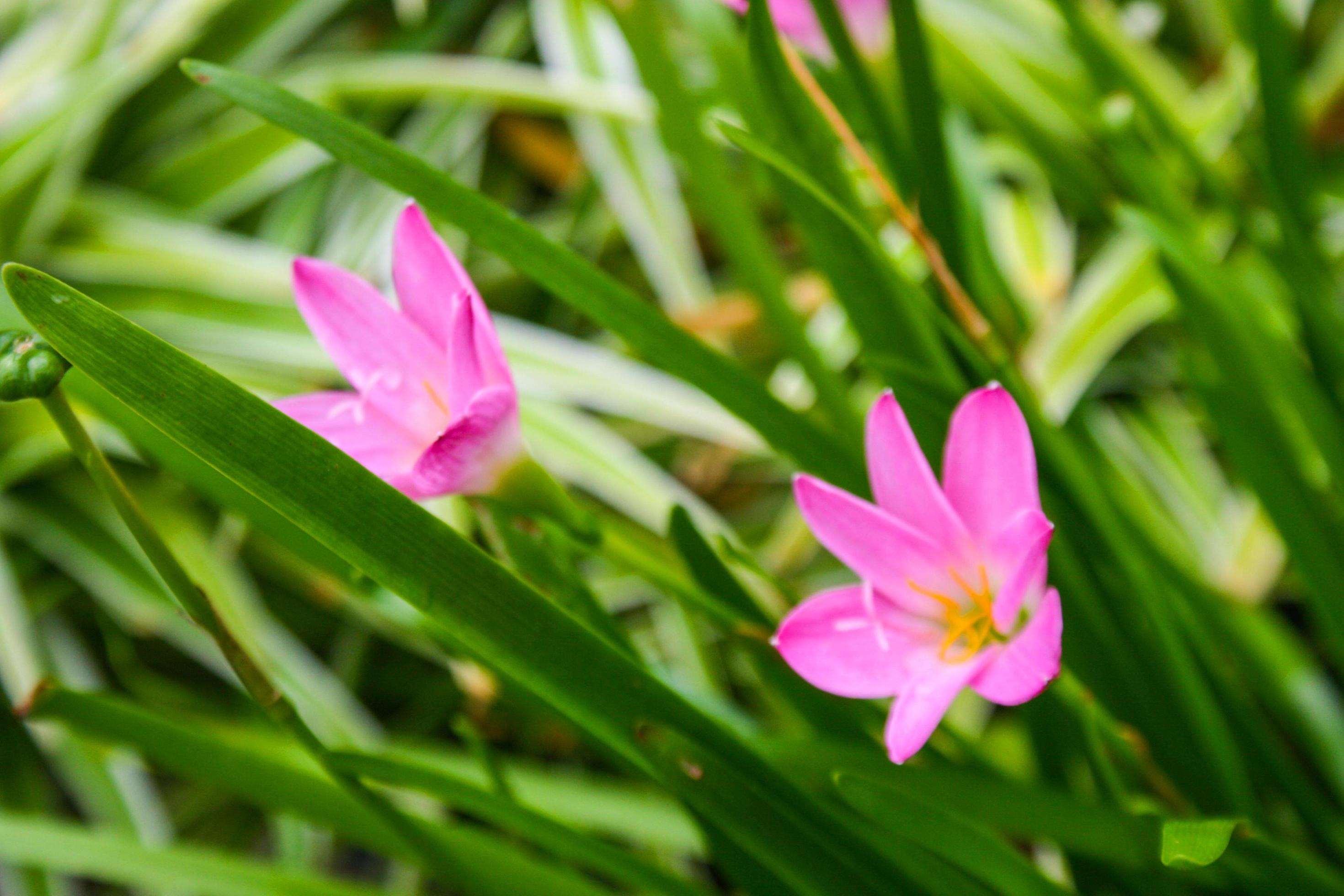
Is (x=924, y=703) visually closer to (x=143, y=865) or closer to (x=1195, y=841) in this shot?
(x=1195, y=841)

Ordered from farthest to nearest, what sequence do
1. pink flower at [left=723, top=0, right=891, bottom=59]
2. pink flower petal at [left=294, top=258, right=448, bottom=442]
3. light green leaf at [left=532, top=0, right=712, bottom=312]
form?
light green leaf at [left=532, top=0, right=712, bottom=312], pink flower at [left=723, top=0, right=891, bottom=59], pink flower petal at [left=294, top=258, right=448, bottom=442]

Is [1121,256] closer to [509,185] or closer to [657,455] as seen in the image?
[657,455]

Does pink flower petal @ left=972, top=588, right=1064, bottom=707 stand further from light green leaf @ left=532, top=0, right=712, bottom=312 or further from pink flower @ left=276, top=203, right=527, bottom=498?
light green leaf @ left=532, top=0, right=712, bottom=312

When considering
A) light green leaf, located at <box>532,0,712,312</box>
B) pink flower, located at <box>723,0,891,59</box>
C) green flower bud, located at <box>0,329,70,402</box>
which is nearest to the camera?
green flower bud, located at <box>0,329,70,402</box>

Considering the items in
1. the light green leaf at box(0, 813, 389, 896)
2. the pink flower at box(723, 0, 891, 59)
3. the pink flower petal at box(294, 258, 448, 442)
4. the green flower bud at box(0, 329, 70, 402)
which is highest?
the pink flower at box(723, 0, 891, 59)

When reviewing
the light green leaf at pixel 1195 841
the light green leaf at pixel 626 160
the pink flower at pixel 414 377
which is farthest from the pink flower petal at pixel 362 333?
the light green leaf at pixel 626 160

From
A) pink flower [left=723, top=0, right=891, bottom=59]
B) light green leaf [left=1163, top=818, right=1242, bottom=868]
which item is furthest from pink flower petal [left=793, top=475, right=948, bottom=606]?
pink flower [left=723, top=0, right=891, bottom=59]
